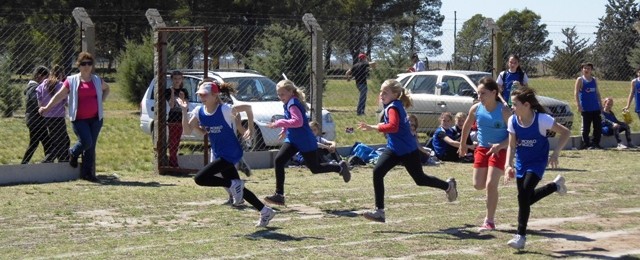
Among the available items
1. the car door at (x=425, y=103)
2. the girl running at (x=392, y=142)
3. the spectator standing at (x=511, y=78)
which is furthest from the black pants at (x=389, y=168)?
the car door at (x=425, y=103)

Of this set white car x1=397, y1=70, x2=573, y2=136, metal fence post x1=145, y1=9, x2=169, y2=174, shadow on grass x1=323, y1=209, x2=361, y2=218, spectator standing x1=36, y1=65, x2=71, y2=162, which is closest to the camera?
shadow on grass x1=323, y1=209, x2=361, y2=218

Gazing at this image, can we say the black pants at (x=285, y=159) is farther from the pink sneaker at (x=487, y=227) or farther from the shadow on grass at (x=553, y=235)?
the shadow on grass at (x=553, y=235)

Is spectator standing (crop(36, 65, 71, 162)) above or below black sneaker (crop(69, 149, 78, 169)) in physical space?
above

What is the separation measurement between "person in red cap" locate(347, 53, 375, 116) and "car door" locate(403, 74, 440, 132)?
1167 millimetres

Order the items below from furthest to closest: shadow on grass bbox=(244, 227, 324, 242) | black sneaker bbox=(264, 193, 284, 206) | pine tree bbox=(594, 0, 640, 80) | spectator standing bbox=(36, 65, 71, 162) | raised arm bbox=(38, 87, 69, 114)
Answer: pine tree bbox=(594, 0, 640, 80) < spectator standing bbox=(36, 65, 71, 162) < raised arm bbox=(38, 87, 69, 114) < black sneaker bbox=(264, 193, 284, 206) < shadow on grass bbox=(244, 227, 324, 242)

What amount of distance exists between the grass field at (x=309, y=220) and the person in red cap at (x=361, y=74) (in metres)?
6.68

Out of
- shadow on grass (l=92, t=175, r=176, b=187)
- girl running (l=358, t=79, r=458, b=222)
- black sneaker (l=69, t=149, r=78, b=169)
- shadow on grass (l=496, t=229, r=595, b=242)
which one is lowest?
shadow on grass (l=496, t=229, r=595, b=242)

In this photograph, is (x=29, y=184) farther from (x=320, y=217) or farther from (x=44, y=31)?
(x=320, y=217)

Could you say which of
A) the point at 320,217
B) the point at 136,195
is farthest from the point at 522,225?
the point at 136,195

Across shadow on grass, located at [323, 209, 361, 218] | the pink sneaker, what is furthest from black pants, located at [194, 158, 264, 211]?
the pink sneaker

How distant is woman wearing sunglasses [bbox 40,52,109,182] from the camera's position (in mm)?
13719

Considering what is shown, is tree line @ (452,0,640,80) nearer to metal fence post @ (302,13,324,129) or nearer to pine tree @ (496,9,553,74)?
pine tree @ (496,9,553,74)

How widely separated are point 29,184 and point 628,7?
155ft

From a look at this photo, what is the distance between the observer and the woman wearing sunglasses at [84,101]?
13719 mm
